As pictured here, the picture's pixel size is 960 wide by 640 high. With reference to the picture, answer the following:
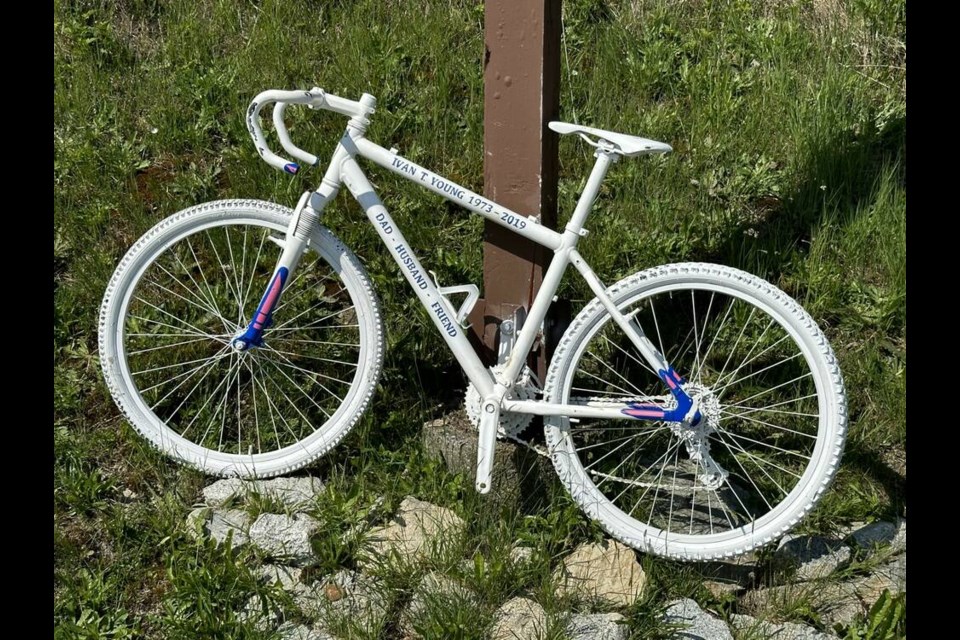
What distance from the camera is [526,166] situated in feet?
11.9

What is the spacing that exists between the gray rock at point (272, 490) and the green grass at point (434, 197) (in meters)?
0.08

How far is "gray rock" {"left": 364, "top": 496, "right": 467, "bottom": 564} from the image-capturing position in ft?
11.7

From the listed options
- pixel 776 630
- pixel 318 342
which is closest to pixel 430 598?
pixel 776 630

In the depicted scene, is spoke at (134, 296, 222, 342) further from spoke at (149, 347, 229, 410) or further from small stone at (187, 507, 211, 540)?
small stone at (187, 507, 211, 540)

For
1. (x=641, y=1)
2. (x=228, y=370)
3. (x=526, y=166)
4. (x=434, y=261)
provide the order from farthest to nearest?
(x=641, y=1), (x=434, y=261), (x=228, y=370), (x=526, y=166)

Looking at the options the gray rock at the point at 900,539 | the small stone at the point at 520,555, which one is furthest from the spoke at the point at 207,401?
the gray rock at the point at 900,539

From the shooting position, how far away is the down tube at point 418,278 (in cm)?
365

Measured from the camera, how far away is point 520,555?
3.62 metres

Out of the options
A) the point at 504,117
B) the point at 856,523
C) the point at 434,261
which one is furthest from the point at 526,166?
the point at 856,523

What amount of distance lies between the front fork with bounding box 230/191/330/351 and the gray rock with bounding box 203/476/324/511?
21.5 inches

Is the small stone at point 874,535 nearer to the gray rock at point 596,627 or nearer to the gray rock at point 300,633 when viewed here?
the gray rock at point 596,627

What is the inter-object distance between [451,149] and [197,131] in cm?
124

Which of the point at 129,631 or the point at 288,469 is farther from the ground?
the point at 288,469

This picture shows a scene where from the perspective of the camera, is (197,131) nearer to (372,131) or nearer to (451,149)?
(372,131)
